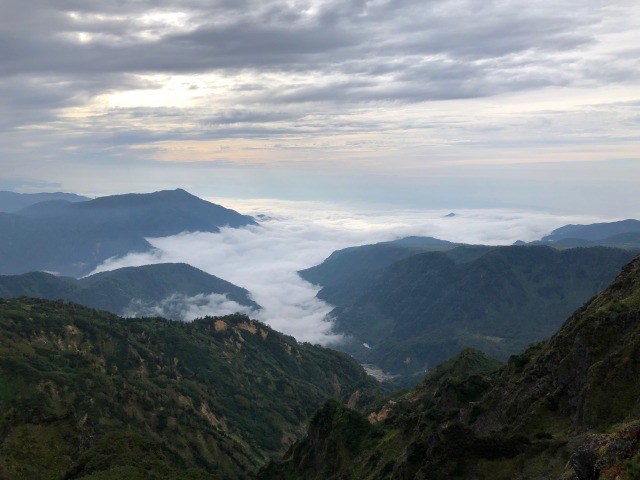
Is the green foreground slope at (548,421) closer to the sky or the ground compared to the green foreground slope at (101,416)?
closer to the sky

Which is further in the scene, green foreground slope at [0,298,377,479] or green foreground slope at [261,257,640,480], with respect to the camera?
green foreground slope at [0,298,377,479]

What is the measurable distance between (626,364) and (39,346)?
159 metres

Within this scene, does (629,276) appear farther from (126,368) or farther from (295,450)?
(126,368)

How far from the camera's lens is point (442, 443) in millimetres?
51594

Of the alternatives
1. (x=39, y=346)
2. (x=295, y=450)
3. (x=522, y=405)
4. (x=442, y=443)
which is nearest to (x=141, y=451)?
(x=295, y=450)

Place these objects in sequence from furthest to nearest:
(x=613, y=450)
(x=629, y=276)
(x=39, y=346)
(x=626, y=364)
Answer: (x=39, y=346)
(x=629, y=276)
(x=626, y=364)
(x=613, y=450)

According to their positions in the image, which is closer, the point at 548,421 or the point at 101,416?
the point at 548,421

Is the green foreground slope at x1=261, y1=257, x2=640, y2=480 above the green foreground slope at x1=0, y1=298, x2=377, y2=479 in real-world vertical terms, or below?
above

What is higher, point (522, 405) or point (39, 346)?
point (522, 405)

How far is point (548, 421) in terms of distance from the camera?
181ft

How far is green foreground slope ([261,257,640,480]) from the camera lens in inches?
1379

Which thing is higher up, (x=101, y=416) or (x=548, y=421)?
(x=548, y=421)

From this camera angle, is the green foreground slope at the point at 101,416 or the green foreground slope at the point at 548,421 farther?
the green foreground slope at the point at 101,416

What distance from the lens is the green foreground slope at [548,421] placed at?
35031 millimetres
